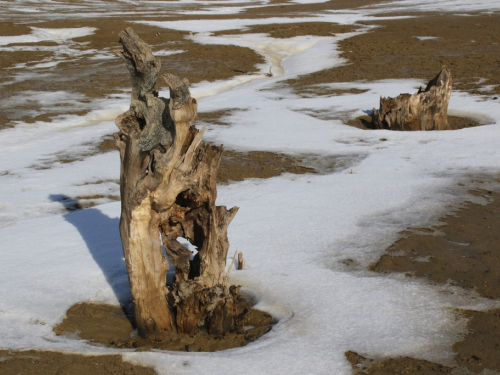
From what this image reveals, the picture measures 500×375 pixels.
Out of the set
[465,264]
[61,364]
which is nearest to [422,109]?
[465,264]

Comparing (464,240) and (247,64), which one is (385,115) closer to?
(464,240)

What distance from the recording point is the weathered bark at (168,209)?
455 cm

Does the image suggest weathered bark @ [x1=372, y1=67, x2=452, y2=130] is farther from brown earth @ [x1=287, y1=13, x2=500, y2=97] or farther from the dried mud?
the dried mud

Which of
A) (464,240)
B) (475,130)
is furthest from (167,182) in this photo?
(475,130)

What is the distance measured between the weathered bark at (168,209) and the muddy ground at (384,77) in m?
0.31

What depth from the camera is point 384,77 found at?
16.4 meters

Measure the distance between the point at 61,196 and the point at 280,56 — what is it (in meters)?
15.1

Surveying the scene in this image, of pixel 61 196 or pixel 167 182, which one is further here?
pixel 61 196

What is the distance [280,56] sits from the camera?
22.1 meters

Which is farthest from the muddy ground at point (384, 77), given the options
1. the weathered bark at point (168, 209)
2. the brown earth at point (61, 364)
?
the weathered bark at point (168, 209)

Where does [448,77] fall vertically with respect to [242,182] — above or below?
above

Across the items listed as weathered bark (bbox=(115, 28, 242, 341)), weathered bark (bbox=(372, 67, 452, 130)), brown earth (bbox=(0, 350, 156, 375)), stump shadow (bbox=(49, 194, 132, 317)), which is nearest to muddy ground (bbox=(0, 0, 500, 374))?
brown earth (bbox=(0, 350, 156, 375))

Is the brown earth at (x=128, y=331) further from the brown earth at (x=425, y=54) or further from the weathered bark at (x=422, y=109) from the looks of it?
the brown earth at (x=425, y=54)

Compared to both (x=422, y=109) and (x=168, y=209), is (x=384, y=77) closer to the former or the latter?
(x=422, y=109)
